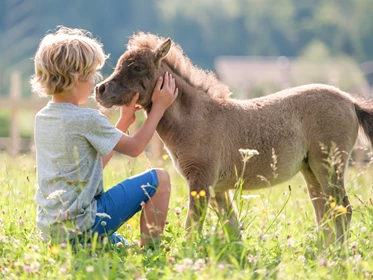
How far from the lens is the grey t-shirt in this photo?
4.53 metres

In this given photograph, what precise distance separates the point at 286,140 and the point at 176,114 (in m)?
0.94

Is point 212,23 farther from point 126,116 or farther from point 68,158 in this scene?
point 68,158

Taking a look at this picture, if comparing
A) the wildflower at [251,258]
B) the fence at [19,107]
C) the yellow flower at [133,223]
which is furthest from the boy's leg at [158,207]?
the fence at [19,107]

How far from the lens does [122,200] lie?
4.69 m

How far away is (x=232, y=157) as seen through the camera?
547 centimetres

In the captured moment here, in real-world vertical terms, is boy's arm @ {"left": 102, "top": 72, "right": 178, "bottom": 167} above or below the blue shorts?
above

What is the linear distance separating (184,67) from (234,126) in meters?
0.61

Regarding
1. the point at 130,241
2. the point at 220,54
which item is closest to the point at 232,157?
the point at 130,241

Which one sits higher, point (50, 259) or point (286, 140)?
point (286, 140)

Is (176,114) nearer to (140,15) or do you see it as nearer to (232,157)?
(232,157)

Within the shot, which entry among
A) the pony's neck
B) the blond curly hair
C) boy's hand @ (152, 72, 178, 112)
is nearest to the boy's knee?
boy's hand @ (152, 72, 178, 112)

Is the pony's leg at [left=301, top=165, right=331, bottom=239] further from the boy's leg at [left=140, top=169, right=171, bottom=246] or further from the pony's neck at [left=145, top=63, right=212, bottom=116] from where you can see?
the boy's leg at [left=140, top=169, right=171, bottom=246]

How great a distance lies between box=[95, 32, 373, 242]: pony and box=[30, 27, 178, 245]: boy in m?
0.46

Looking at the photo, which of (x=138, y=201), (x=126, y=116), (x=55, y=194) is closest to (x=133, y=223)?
(x=138, y=201)
